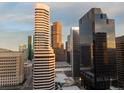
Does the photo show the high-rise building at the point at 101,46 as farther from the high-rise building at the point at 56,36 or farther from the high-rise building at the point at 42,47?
the high-rise building at the point at 56,36

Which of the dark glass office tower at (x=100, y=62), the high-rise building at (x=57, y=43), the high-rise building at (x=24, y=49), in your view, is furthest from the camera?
the high-rise building at (x=57, y=43)

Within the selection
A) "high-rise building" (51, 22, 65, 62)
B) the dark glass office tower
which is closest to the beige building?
"high-rise building" (51, 22, 65, 62)

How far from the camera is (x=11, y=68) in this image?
10.1m

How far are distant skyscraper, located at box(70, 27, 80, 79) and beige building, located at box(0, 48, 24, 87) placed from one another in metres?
4.08

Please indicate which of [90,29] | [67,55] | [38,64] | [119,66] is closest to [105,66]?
[119,66]

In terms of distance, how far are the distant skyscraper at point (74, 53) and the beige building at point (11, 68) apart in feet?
13.4

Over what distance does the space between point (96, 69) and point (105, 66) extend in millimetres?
509

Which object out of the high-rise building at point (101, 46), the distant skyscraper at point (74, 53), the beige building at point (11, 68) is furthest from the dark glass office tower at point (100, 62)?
the beige building at point (11, 68)

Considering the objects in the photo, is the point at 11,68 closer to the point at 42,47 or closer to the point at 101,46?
the point at 42,47

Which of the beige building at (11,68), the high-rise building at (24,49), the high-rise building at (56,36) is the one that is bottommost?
the beige building at (11,68)

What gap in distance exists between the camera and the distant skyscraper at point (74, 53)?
13.2 m

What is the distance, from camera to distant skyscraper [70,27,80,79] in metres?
13.2

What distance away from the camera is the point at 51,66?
867 cm

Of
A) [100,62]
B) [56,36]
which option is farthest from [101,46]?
[56,36]
